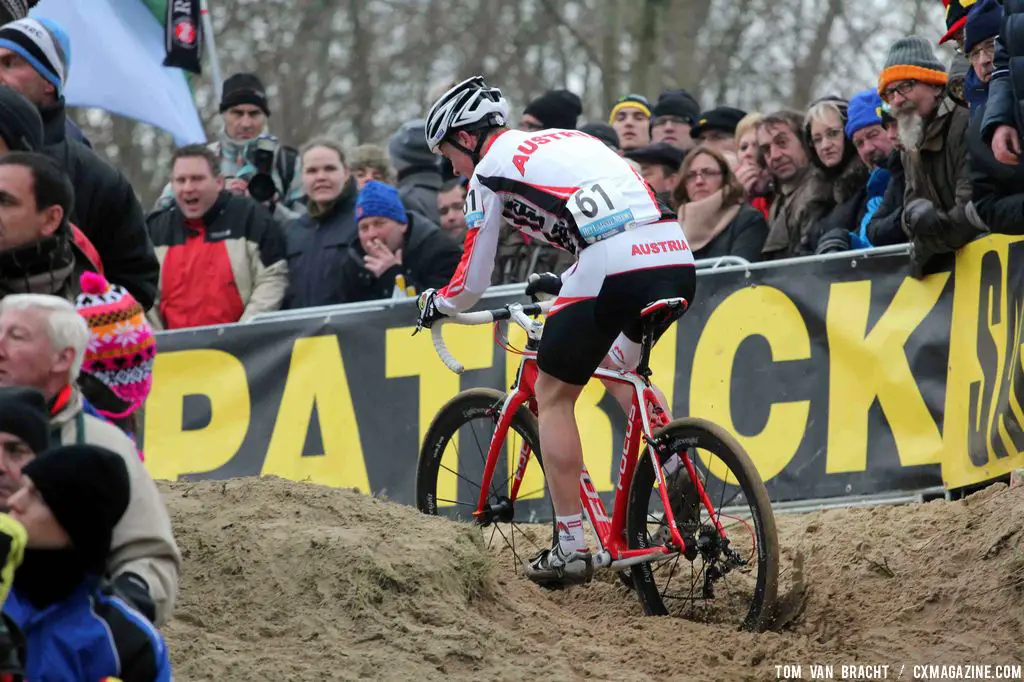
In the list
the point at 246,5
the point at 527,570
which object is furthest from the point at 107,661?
the point at 246,5

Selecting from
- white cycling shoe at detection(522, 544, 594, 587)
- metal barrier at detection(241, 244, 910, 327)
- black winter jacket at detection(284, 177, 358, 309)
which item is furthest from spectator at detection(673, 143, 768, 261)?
white cycling shoe at detection(522, 544, 594, 587)

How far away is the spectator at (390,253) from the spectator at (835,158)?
2460 millimetres

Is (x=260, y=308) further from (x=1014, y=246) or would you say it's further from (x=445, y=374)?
(x=1014, y=246)

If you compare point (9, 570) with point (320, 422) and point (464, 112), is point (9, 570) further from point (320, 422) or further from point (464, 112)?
point (320, 422)

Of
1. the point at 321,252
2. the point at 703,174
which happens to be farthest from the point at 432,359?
the point at 703,174

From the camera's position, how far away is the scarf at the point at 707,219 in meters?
10.5

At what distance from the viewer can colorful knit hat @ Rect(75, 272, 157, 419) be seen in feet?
20.0

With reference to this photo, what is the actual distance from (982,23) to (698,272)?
8.54ft

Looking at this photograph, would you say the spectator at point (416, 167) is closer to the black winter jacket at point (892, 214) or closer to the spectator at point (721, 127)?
the spectator at point (721, 127)

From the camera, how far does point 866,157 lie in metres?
9.97

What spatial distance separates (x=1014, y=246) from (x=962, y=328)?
23.2 inches

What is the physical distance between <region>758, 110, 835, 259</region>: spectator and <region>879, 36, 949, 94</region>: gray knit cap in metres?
1.24

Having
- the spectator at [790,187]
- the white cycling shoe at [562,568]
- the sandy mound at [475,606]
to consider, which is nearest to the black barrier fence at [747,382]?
the spectator at [790,187]

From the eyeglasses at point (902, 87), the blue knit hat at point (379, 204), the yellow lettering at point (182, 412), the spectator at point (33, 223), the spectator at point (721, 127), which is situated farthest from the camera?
the spectator at point (721, 127)
